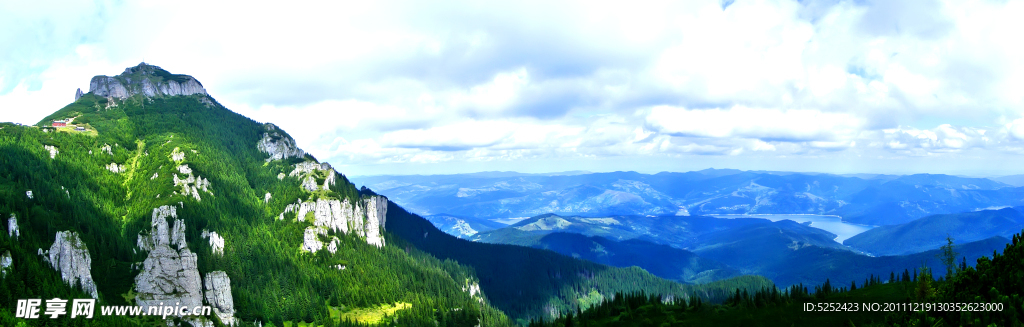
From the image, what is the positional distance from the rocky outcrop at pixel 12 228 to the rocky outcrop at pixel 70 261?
1027 cm

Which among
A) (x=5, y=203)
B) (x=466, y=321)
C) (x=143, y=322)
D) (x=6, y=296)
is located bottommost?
(x=466, y=321)

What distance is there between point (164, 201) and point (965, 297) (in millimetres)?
231079

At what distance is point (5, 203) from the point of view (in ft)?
453

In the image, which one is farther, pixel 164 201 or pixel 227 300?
pixel 164 201

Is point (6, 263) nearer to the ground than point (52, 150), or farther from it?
nearer to the ground

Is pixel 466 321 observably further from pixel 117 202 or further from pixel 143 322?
pixel 117 202

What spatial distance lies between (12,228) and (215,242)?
58.1 meters

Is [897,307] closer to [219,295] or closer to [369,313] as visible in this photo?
[369,313]

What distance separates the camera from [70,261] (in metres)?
127

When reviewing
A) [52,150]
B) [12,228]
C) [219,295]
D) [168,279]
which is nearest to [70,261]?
[12,228]

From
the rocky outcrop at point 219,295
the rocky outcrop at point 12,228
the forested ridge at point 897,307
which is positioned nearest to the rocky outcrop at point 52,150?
the rocky outcrop at point 12,228

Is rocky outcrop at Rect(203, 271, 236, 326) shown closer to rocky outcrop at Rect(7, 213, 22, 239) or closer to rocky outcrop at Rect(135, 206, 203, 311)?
rocky outcrop at Rect(135, 206, 203, 311)

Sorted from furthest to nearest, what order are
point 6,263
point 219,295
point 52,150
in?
1. point 52,150
2. point 219,295
3. point 6,263

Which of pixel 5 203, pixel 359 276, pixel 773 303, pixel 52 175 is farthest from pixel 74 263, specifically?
pixel 773 303
